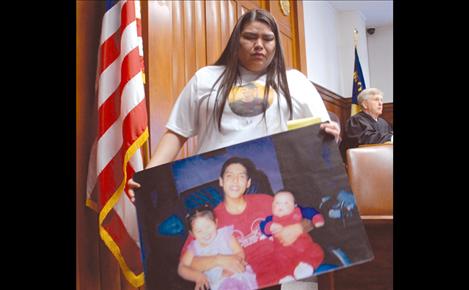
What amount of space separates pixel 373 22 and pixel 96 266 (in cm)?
125

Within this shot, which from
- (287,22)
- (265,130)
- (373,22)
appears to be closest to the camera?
(265,130)

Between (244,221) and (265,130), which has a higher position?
(265,130)

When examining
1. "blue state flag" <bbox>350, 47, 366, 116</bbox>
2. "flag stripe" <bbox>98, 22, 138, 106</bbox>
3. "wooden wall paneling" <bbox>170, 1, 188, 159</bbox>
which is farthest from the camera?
"wooden wall paneling" <bbox>170, 1, 188, 159</bbox>

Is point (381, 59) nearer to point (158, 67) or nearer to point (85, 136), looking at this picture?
point (158, 67)

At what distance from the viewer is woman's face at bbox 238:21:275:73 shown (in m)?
1.13

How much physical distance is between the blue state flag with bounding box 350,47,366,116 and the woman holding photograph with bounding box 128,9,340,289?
29cm

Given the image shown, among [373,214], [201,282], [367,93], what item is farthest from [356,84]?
[201,282]

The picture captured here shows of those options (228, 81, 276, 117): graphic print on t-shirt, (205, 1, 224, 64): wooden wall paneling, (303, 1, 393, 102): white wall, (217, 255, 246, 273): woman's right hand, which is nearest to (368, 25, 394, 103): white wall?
(303, 1, 393, 102): white wall

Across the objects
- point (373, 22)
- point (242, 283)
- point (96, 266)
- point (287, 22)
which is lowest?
point (96, 266)

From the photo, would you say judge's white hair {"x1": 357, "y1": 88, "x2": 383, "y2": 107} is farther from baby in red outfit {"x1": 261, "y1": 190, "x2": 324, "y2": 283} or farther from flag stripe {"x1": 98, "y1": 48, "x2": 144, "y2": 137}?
flag stripe {"x1": 98, "y1": 48, "x2": 144, "y2": 137}

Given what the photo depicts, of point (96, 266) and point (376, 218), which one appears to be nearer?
point (376, 218)
